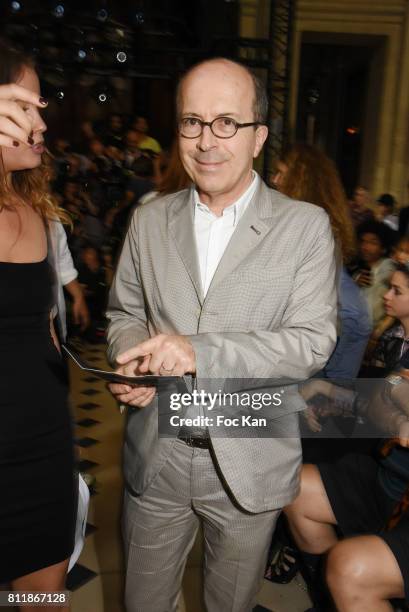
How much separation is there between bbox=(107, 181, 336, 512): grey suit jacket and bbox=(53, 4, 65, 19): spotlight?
23.0 ft

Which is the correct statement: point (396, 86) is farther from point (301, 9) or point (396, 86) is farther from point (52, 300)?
point (52, 300)

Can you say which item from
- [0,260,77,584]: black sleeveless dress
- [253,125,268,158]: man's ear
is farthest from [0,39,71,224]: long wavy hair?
[253,125,268,158]: man's ear

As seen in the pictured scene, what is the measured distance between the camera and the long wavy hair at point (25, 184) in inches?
55.5

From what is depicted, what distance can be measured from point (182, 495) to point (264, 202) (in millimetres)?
785

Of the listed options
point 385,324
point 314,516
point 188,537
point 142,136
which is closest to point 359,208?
point 142,136

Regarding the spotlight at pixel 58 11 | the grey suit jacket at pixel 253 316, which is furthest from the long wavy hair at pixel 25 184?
the spotlight at pixel 58 11

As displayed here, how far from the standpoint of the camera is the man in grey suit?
136 centimetres

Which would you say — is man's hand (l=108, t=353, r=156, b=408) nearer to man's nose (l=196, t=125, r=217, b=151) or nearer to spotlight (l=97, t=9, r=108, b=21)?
man's nose (l=196, t=125, r=217, b=151)

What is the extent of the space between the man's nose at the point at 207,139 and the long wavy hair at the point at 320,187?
1177mm

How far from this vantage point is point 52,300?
5.08 ft

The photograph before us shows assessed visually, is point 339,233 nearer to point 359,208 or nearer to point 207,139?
point 207,139

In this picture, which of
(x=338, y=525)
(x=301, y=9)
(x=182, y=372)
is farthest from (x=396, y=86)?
(x=182, y=372)

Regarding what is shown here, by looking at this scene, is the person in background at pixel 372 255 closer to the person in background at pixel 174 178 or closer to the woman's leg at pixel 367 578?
the person in background at pixel 174 178

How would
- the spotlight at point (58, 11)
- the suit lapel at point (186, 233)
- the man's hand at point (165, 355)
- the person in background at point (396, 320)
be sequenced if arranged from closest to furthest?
the man's hand at point (165, 355)
the suit lapel at point (186, 233)
the person in background at point (396, 320)
the spotlight at point (58, 11)
